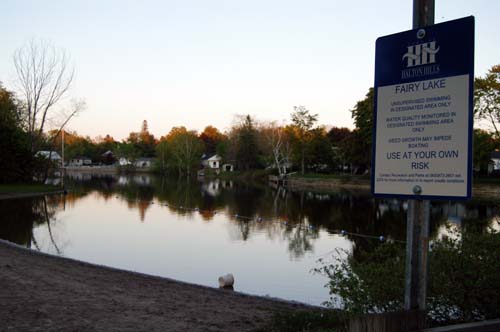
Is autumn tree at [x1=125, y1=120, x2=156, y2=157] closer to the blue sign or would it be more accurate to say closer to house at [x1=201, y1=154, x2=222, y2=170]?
house at [x1=201, y1=154, x2=222, y2=170]

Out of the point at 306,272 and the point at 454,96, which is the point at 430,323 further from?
the point at 306,272

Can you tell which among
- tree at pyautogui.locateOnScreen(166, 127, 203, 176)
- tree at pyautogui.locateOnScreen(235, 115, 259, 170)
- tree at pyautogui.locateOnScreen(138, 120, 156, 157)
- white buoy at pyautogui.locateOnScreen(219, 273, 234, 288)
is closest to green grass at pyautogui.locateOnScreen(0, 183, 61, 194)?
white buoy at pyautogui.locateOnScreen(219, 273, 234, 288)

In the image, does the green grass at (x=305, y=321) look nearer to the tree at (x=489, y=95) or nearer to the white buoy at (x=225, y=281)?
the white buoy at (x=225, y=281)

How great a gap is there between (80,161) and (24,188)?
113155mm

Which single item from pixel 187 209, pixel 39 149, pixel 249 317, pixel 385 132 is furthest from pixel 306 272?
pixel 39 149

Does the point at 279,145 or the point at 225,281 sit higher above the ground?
the point at 279,145

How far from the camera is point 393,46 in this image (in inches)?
180

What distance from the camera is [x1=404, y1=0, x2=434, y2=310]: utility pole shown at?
436 cm

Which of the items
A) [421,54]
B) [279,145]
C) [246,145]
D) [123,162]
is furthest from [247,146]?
[421,54]

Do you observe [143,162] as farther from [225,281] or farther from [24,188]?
[225,281]

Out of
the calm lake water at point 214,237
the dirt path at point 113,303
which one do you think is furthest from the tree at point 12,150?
the dirt path at point 113,303

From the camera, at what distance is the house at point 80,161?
148100 millimetres

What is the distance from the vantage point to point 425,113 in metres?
4.30

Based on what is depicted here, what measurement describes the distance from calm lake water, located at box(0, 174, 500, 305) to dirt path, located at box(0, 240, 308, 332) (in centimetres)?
216
